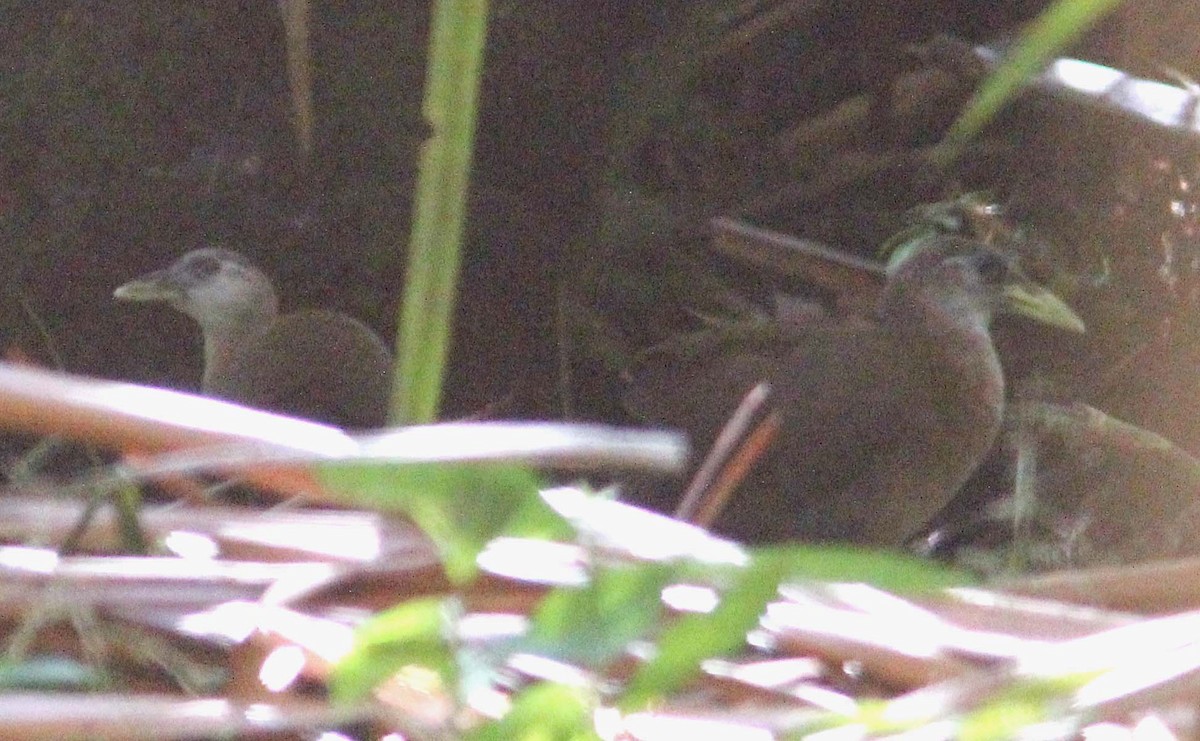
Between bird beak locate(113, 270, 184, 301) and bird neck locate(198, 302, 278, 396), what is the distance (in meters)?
0.15

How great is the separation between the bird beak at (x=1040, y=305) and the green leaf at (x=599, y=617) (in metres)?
Result: 2.40

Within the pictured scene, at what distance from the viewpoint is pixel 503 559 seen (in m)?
0.63

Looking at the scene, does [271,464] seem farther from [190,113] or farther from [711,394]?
[190,113]

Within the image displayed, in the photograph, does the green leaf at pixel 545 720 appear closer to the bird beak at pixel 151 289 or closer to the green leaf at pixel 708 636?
the green leaf at pixel 708 636

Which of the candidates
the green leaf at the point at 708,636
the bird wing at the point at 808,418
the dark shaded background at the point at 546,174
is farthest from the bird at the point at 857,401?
the green leaf at the point at 708,636

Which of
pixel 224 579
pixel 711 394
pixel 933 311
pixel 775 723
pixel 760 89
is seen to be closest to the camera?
pixel 775 723

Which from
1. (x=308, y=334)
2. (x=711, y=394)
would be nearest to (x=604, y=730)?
(x=711, y=394)

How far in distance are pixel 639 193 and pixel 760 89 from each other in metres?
0.29

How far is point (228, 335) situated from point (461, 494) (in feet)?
9.55

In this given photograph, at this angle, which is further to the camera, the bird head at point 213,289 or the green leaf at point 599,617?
the bird head at point 213,289

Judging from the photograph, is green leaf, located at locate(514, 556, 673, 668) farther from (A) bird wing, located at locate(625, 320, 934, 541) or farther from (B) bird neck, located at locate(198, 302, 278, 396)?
(B) bird neck, located at locate(198, 302, 278, 396)

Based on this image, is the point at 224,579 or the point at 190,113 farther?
the point at 190,113

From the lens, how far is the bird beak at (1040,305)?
2.78 meters

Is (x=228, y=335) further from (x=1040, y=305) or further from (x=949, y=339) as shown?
(x=1040, y=305)
